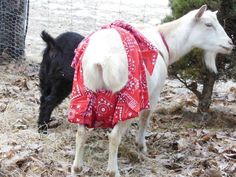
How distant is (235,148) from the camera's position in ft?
15.6

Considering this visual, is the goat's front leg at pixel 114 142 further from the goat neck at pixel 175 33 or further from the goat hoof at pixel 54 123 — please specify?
the goat hoof at pixel 54 123

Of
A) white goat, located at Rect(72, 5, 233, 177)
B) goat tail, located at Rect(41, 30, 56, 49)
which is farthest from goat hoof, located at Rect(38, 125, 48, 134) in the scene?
white goat, located at Rect(72, 5, 233, 177)

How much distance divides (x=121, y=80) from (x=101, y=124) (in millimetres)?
434

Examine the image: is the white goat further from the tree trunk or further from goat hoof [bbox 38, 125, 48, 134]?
goat hoof [bbox 38, 125, 48, 134]

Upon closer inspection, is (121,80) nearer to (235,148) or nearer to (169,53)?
(169,53)

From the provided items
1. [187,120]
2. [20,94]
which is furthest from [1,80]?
[187,120]

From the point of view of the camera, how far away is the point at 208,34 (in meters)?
4.86

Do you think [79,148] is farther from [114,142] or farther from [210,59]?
[210,59]

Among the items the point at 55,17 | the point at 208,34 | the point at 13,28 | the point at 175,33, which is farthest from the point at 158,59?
the point at 55,17

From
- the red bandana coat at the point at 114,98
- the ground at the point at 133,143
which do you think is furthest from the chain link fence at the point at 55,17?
the red bandana coat at the point at 114,98

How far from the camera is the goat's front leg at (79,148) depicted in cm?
395

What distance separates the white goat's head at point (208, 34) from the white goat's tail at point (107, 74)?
1.30 meters

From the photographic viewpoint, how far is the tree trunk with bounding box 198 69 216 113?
5841mm

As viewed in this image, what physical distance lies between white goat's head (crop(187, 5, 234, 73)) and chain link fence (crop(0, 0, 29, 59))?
12.3 ft
